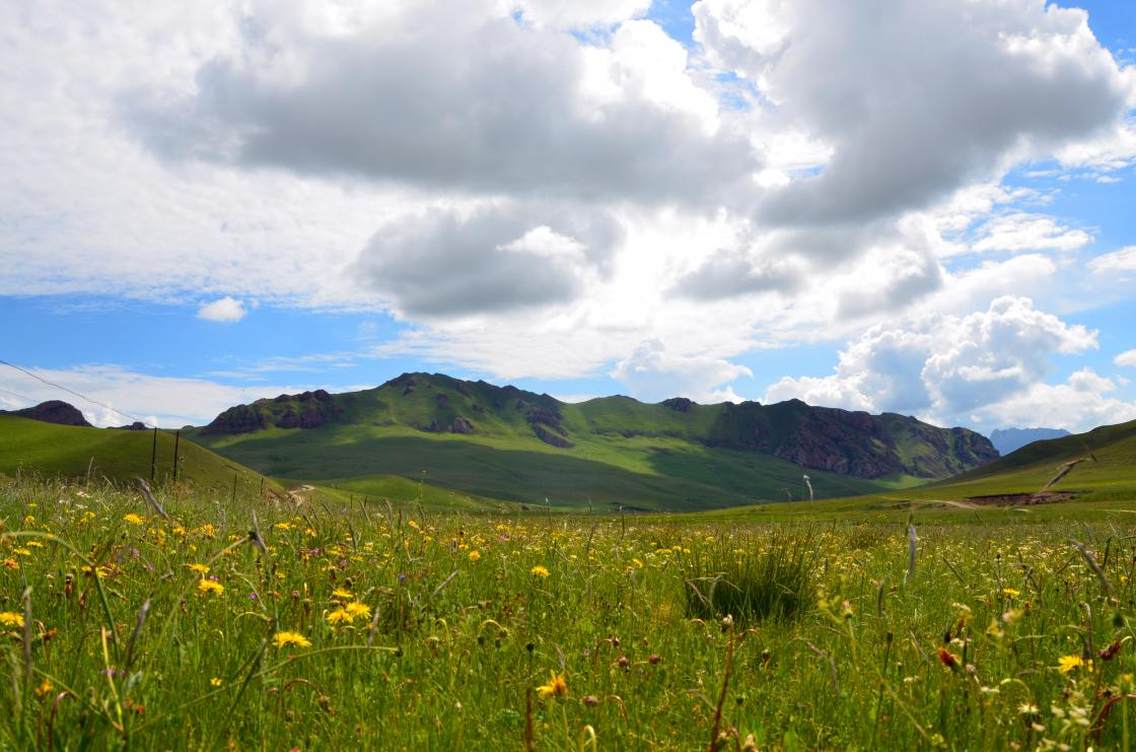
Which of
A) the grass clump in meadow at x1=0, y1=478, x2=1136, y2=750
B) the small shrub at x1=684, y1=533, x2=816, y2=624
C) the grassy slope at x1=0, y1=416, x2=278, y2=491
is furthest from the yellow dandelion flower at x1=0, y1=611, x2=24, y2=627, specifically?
the grassy slope at x1=0, y1=416, x2=278, y2=491

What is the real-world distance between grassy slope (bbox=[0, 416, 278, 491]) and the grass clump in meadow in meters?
98.9

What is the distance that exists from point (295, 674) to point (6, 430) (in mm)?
150294

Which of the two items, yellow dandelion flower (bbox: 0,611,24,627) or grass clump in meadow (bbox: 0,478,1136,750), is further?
yellow dandelion flower (bbox: 0,611,24,627)

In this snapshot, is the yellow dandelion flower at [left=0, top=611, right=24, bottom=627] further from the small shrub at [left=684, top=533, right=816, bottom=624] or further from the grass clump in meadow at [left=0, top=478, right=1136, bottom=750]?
the small shrub at [left=684, top=533, right=816, bottom=624]

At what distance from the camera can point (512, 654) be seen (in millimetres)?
5500

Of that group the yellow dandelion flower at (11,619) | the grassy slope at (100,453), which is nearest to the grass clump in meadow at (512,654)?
the yellow dandelion flower at (11,619)

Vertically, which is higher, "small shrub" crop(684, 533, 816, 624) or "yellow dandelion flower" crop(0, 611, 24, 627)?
"yellow dandelion flower" crop(0, 611, 24, 627)

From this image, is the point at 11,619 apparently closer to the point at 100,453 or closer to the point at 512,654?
the point at 512,654

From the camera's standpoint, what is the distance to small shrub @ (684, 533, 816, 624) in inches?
282

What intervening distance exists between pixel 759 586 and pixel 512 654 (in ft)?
9.86

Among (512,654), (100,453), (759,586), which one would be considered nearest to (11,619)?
(512,654)

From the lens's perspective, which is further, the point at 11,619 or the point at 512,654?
the point at 512,654

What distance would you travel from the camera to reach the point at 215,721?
3734mm

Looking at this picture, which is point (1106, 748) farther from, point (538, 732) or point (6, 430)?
point (6, 430)
